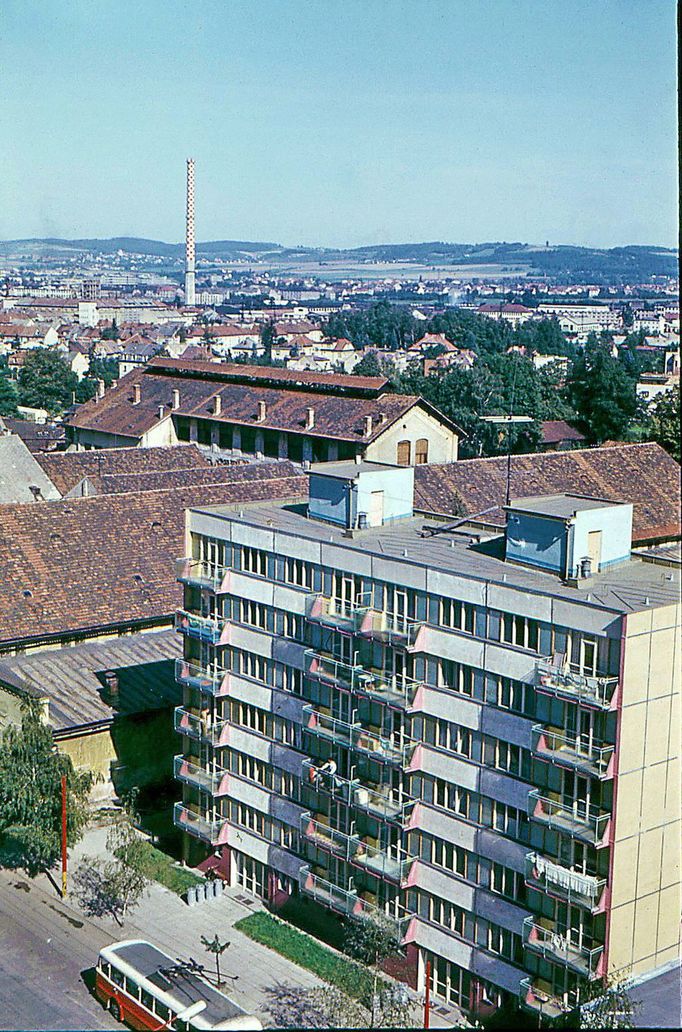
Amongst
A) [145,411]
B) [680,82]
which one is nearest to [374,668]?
[680,82]

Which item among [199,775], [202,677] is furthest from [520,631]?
[199,775]

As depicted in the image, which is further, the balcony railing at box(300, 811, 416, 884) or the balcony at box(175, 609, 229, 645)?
the balcony at box(175, 609, 229, 645)

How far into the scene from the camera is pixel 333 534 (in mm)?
12859

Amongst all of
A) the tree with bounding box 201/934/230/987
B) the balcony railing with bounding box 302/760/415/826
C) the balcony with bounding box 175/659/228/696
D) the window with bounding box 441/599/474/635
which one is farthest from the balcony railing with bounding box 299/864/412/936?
the window with bounding box 441/599/474/635

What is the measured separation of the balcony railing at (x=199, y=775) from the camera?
1365cm

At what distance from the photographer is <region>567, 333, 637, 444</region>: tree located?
3588 cm

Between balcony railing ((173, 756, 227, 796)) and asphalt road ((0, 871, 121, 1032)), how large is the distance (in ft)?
5.76

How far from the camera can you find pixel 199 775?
1383 cm

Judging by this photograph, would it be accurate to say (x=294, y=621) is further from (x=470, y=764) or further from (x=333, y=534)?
(x=470, y=764)

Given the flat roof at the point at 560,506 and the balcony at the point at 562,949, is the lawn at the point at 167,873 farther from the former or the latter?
the flat roof at the point at 560,506

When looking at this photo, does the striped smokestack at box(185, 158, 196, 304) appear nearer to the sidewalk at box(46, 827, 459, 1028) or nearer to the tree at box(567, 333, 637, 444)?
the sidewalk at box(46, 827, 459, 1028)

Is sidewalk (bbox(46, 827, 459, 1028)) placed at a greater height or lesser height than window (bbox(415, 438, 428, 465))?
lesser

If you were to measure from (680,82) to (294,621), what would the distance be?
8.34 meters

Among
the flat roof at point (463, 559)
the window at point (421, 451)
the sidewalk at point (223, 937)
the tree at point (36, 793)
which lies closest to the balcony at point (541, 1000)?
the sidewalk at point (223, 937)
